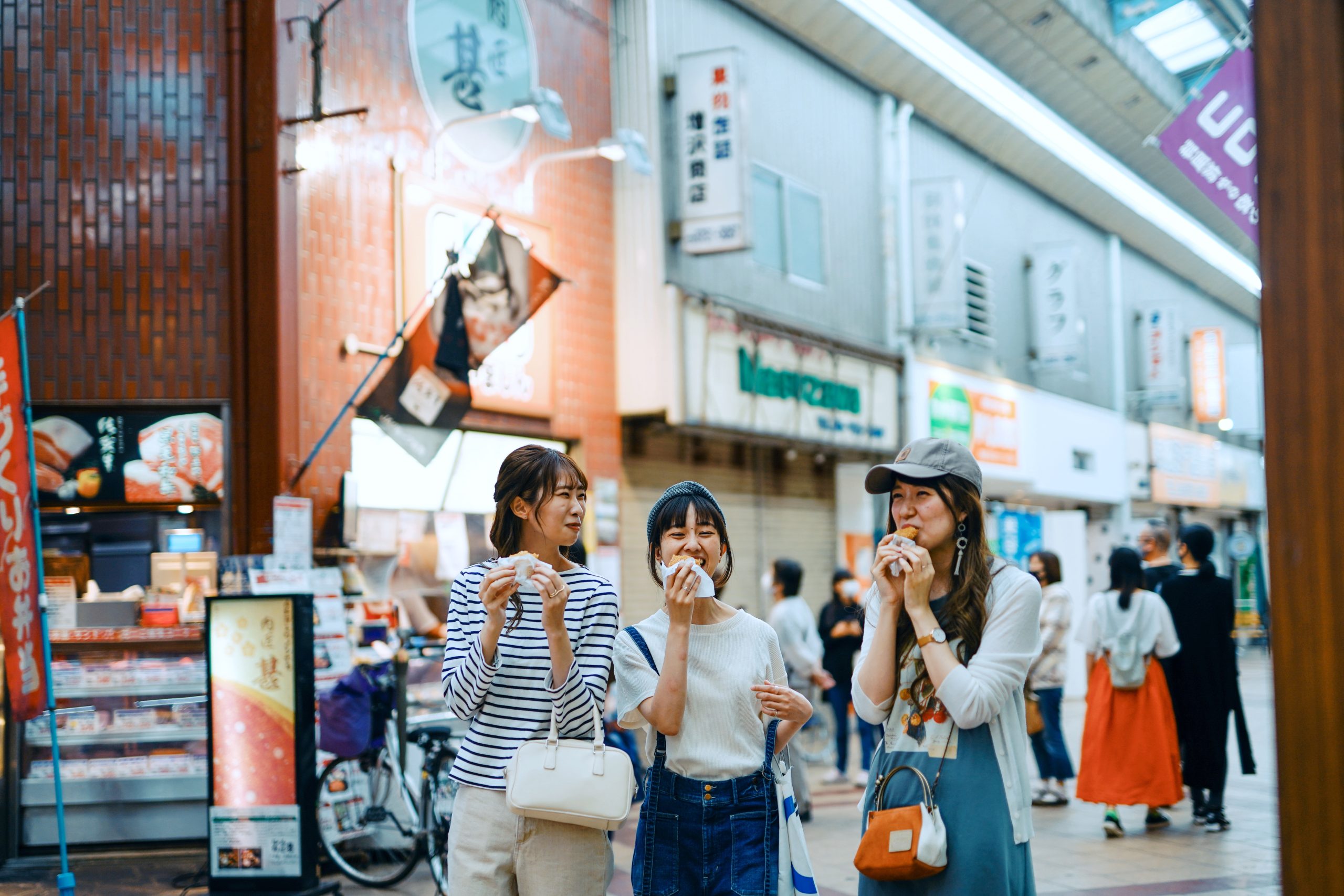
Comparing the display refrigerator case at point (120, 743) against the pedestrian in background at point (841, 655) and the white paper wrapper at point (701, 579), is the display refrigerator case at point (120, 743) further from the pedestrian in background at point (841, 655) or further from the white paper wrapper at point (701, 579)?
the white paper wrapper at point (701, 579)

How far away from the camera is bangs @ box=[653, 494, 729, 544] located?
3137 millimetres

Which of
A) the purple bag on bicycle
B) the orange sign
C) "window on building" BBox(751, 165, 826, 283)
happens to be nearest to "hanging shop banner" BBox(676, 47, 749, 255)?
"window on building" BBox(751, 165, 826, 283)

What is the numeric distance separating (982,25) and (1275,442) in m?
16.3

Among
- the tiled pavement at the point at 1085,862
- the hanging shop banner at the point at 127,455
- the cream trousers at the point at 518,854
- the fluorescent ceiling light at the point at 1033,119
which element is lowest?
the tiled pavement at the point at 1085,862

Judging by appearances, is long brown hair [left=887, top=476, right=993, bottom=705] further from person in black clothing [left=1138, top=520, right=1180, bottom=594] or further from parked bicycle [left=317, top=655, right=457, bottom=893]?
person in black clothing [left=1138, top=520, right=1180, bottom=594]

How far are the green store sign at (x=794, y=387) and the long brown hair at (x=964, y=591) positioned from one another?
399 inches

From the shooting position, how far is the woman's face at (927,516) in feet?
9.86

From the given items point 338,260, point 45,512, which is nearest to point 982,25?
point 338,260

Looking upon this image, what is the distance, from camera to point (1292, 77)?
1.69 metres

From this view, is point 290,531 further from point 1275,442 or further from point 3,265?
point 1275,442

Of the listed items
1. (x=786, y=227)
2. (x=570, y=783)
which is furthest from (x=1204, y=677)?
(x=786, y=227)

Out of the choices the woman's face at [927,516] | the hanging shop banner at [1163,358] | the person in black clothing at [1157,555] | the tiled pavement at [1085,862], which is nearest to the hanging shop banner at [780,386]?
the person in black clothing at [1157,555]

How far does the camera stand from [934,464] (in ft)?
9.91

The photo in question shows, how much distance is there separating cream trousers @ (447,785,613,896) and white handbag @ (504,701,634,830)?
86 mm
